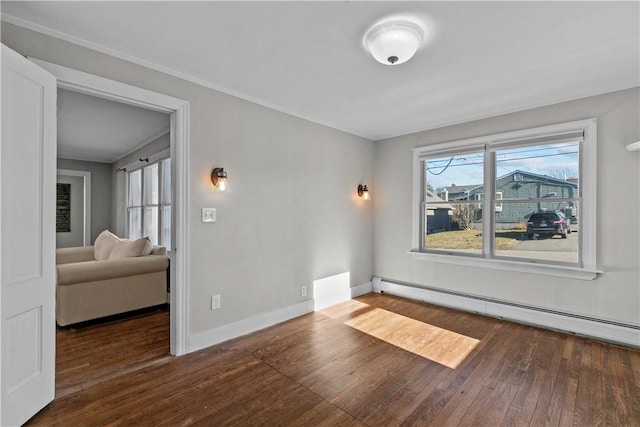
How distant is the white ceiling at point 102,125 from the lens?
3477 mm

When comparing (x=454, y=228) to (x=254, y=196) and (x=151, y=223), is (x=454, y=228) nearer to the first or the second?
(x=254, y=196)

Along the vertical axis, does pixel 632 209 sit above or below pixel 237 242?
above

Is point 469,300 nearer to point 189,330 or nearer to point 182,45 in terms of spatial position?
point 189,330

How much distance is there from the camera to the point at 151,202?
505 centimetres

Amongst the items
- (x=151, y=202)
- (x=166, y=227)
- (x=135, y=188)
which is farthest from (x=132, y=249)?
(x=135, y=188)

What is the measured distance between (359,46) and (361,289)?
342cm

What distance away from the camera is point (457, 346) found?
9.37 feet

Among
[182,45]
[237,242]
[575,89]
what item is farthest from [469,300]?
[182,45]

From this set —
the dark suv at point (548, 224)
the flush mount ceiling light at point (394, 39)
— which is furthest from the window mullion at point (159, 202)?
the dark suv at point (548, 224)

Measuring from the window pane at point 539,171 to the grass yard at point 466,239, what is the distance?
28cm

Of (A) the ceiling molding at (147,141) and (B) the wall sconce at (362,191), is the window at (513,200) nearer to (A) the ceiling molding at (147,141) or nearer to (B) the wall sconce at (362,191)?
(B) the wall sconce at (362,191)

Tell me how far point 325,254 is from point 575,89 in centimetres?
322

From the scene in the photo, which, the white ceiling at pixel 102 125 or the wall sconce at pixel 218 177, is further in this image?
the white ceiling at pixel 102 125

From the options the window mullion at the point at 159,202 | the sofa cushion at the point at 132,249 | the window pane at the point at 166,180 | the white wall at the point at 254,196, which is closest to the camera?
the white wall at the point at 254,196
